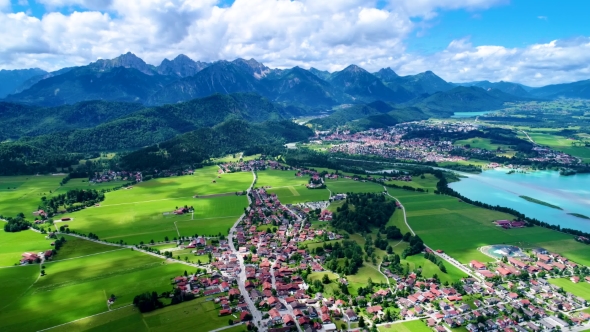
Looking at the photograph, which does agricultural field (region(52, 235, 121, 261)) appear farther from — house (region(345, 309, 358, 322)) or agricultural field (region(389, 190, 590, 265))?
agricultural field (region(389, 190, 590, 265))

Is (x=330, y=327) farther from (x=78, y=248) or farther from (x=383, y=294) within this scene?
(x=78, y=248)

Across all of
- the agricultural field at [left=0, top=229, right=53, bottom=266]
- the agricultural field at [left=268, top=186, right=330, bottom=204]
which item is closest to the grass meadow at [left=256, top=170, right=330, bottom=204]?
the agricultural field at [left=268, top=186, right=330, bottom=204]

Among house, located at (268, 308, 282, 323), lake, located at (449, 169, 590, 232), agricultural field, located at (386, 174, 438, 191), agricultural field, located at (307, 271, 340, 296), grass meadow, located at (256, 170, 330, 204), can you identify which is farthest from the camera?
agricultural field, located at (386, 174, 438, 191)

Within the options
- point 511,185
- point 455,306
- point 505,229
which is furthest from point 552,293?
point 511,185

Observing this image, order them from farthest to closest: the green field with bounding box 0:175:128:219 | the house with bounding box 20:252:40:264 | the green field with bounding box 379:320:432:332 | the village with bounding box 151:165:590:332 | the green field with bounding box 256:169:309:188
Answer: the green field with bounding box 256:169:309:188 < the green field with bounding box 0:175:128:219 < the house with bounding box 20:252:40:264 < the village with bounding box 151:165:590:332 < the green field with bounding box 379:320:432:332

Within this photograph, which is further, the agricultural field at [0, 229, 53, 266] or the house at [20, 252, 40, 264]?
the agricultural field at [0, 229, 53, 266]

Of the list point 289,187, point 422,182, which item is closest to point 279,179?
point 289,187

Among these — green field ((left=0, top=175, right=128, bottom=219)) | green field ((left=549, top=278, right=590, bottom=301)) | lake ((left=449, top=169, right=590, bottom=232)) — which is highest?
green field ((left=0, top=175, right=128, bottom=219))
